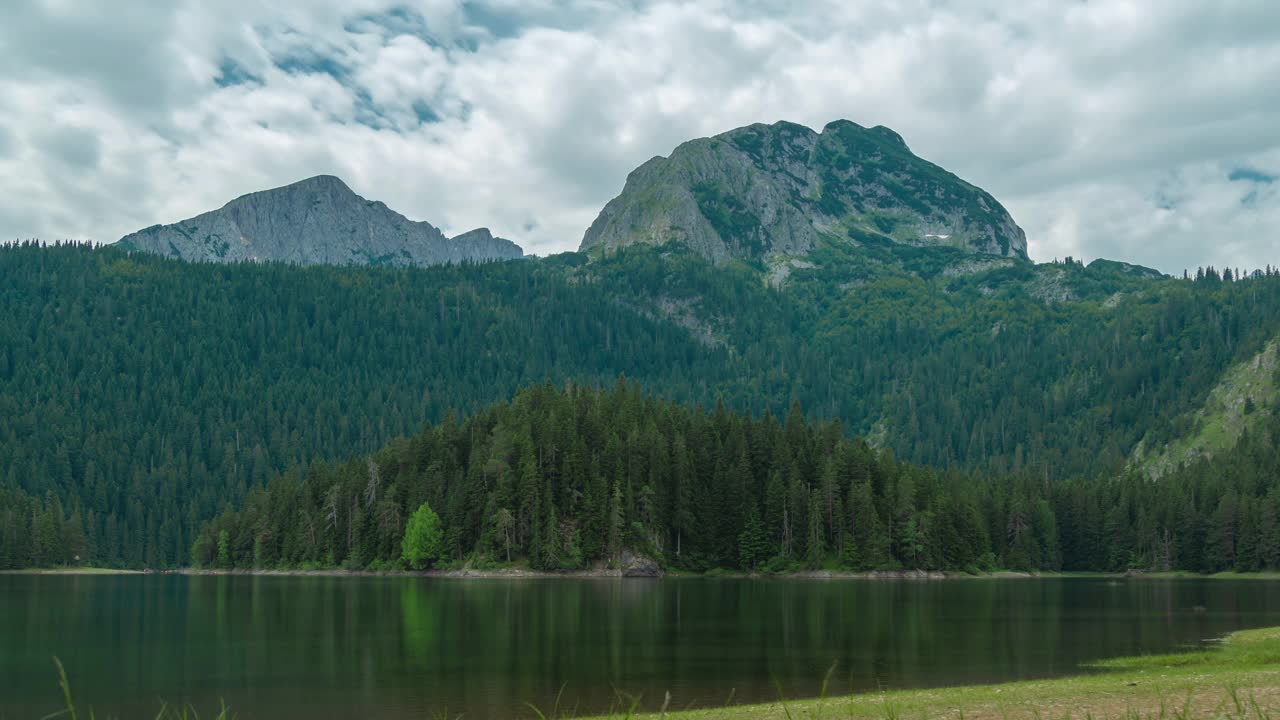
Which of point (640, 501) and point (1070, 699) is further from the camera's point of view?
point (640, 501)

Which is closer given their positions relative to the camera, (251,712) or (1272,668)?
(251,712)

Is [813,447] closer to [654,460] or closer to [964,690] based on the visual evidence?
[654,460]

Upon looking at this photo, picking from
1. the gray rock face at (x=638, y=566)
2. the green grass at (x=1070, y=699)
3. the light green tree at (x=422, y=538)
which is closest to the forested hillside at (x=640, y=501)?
the gray rock face at (x=638, y=566)

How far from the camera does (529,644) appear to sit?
222 feet

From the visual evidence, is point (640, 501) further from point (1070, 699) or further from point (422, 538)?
point (1070, 699)

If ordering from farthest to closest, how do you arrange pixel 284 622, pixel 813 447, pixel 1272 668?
pixel 813 447 < pixel 284 622 < pixel 1272 668

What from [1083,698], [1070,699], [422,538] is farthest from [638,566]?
[1070,699]

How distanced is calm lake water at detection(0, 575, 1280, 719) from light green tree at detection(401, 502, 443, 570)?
170 ft

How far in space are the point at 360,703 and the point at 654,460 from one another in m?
143

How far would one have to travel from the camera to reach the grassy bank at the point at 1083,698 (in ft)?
110

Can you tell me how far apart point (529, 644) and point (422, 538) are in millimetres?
115607

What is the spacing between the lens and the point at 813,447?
652ft

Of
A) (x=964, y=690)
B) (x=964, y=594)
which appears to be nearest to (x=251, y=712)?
(x=964, y=690)

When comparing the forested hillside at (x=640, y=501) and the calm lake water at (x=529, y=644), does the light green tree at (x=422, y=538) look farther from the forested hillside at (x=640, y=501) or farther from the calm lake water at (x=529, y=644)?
the calm lake water at (x=529, y=644)
